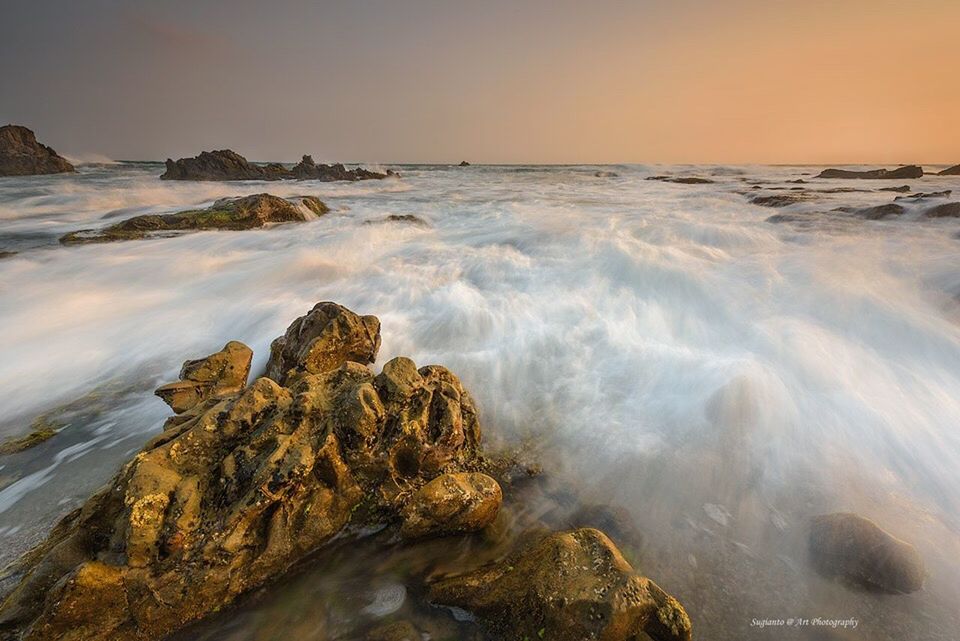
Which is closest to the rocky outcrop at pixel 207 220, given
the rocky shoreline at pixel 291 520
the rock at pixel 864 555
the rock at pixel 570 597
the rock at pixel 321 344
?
the rock at pixel 321 344

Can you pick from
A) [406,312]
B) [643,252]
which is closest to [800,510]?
[406,312]

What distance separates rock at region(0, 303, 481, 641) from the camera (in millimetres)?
2436

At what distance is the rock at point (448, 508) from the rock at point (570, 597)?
16.3 inches

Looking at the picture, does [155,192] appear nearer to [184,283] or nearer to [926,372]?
[184,283]

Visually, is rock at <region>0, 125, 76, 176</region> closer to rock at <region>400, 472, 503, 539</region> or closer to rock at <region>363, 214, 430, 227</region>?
rock at <region>363, 214, 430, 227</region>

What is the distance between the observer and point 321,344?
4988mm

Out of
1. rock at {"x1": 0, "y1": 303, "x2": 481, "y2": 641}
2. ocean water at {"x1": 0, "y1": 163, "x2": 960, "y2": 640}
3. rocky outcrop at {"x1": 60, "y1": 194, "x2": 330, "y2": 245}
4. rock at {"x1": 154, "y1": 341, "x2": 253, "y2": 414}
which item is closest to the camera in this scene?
rock at {"x1": 0, "y1": 303, "x2": 481, "y2": 641}

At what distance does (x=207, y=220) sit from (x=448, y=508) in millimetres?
16391

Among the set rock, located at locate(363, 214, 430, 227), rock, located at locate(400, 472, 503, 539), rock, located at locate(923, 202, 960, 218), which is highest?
rock, located at locate(923, 202, 960, 218)

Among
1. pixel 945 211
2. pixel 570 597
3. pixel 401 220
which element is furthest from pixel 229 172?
pixel 945 211

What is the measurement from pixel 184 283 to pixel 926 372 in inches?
527

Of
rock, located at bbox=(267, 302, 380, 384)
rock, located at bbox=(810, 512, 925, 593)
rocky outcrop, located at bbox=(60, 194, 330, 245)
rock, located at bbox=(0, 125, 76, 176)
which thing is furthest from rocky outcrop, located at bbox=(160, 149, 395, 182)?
rock, located at bbox=(810, 512, 925, 593)

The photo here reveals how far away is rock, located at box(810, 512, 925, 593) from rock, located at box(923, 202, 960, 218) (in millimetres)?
17209

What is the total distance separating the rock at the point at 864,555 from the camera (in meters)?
2.97
